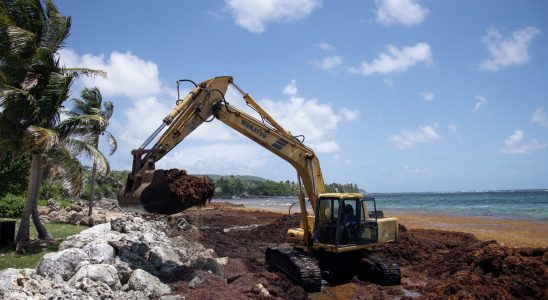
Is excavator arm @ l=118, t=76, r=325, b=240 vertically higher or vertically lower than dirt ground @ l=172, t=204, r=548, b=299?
higher

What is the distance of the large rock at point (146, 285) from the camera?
8453mm

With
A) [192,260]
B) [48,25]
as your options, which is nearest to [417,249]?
[192,260]

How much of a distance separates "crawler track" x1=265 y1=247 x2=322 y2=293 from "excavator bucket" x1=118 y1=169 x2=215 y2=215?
2695 mm

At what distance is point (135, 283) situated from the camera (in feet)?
28.1

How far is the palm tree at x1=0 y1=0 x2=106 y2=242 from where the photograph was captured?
13.0 m

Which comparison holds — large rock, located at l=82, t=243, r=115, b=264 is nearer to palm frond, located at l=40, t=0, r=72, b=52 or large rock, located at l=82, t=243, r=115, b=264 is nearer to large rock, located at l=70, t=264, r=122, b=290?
large rock, located at l=70, t=264, r=122, b=290

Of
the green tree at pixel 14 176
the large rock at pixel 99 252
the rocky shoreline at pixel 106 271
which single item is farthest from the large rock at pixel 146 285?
the green tree at pixel 14 176

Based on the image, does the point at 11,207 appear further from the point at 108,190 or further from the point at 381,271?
the point at 108,190

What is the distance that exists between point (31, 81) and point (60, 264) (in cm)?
693

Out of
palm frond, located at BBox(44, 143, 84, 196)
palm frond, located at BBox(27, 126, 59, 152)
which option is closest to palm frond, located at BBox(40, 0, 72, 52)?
palm frond, located at BBox(27, 126, 59, 152)

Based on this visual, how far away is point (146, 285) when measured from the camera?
8539mm

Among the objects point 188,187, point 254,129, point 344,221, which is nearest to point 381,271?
point 344,221

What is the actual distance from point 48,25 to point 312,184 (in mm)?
9670

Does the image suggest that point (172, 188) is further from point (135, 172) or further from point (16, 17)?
point (16, 17)
